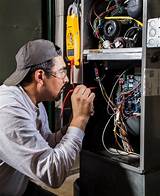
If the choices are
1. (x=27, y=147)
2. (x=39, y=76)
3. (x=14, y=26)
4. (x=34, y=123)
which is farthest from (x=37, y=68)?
(x=14, y=26)

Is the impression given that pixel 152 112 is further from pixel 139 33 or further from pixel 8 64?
pixel 8 64

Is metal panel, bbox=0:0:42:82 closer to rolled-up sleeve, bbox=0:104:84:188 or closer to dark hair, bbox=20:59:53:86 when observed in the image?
dark hair, bbox=20:59:53:86

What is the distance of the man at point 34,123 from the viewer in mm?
1165

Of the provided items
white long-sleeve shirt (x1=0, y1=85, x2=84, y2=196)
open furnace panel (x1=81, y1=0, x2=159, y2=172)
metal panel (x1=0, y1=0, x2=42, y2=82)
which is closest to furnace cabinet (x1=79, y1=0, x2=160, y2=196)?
open furnace panel (x1=81, y1=0, x2=159, y2=172)

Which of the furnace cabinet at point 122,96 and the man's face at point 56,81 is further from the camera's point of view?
the man's face at point 56,81

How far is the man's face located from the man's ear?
2 centimetres

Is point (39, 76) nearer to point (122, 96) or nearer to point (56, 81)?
point (56, 81)

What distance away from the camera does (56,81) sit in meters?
1.37

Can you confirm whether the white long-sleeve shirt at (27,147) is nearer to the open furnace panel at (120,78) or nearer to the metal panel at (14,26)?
the open furnace panel at (120,78)

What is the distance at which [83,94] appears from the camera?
4.40ft

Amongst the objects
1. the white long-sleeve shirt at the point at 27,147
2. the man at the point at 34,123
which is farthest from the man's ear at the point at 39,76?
the white long-sleeve shirt at the point at 27,147

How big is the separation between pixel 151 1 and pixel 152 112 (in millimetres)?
453

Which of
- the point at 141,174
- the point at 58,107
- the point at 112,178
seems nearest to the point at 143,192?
the point at 141,174

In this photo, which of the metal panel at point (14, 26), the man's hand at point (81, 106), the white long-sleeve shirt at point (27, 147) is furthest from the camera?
the metal panel at point (14, 26)
